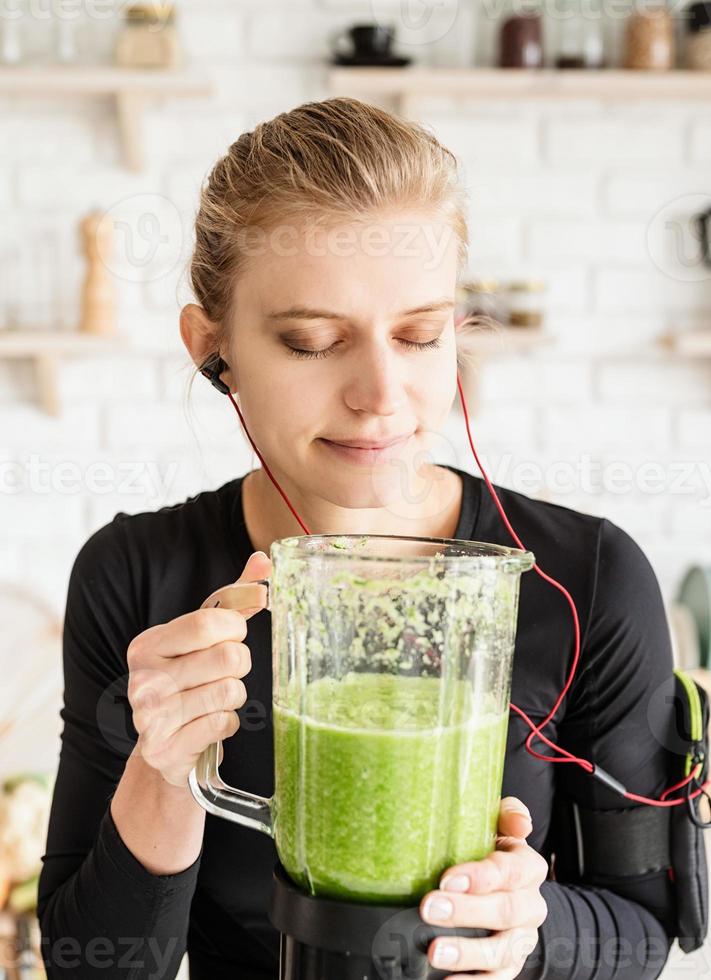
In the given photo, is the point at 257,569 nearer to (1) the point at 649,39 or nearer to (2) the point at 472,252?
(2) the point at 472,252

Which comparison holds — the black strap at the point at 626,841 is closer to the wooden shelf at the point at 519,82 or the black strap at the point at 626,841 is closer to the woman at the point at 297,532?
the woman at the point at 297,532

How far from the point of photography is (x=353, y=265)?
36.5 inches

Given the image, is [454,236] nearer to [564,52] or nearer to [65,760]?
[65,760]

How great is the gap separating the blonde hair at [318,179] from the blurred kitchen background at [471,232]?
1.26 meters

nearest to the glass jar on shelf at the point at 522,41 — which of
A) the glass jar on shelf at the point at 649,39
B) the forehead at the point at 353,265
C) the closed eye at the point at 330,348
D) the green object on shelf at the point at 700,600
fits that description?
the glass jar on shelf at the point at 649,39

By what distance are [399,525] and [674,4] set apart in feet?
6.00

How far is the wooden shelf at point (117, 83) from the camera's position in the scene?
89.3 inches

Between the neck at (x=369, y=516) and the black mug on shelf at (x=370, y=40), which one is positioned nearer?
the neck at (x=369, y=516)

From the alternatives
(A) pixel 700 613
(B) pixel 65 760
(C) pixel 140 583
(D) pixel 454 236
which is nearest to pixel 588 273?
(A) pixel 700 613

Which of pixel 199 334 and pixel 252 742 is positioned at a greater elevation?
pixel 199 334

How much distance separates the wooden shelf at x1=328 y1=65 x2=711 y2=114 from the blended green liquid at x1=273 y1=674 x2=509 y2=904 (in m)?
1.93

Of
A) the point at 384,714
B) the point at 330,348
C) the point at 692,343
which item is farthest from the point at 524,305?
the point at 384,714

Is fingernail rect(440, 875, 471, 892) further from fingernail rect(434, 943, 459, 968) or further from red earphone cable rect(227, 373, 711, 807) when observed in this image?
red earphone cable rect(227, 373, 711, 807)

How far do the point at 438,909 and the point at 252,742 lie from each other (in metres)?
0.49
